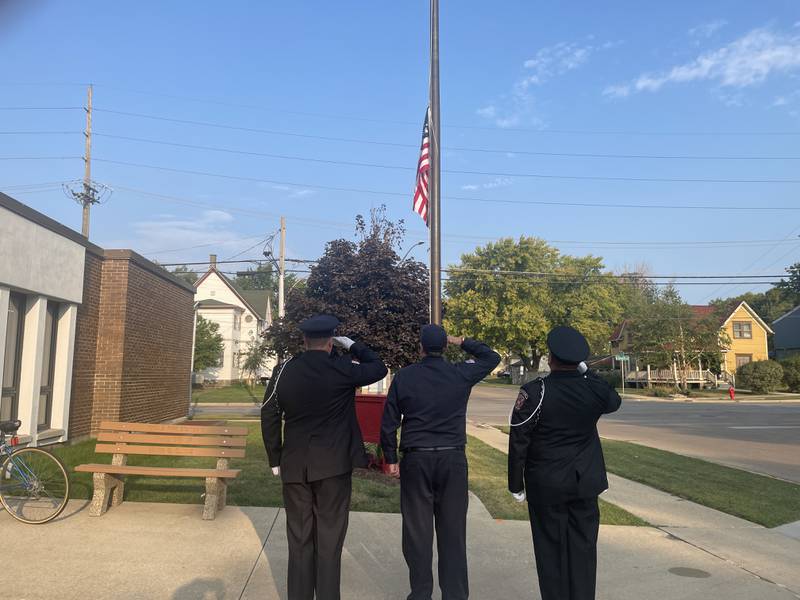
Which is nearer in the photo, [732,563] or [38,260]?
[732,563]

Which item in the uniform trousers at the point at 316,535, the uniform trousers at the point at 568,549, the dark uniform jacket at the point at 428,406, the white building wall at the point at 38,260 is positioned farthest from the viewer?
the white building wall at the point at 38,260

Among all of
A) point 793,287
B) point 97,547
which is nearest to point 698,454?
point 97,547

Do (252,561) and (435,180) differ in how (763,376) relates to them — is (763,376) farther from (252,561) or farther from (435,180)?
(252,561)

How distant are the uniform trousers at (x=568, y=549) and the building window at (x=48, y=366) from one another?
389 inches

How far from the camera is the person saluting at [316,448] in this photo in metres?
3.87

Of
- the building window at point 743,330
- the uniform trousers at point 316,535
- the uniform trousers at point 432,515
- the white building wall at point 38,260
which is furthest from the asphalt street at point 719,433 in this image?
the building window at point 743,330

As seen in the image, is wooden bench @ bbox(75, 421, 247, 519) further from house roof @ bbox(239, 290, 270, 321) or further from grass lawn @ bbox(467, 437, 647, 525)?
house roof @ bbox(239, 290, 270, 321)

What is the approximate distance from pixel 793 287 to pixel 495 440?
6583 cm

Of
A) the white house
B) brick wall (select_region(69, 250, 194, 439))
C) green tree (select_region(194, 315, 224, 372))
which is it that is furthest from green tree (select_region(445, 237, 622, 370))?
brick wall (select_region(69, 250, 194, 439))

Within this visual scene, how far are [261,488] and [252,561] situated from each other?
9.49 ft

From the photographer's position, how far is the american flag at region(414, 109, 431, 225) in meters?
8.81

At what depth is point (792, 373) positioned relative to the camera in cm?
4334

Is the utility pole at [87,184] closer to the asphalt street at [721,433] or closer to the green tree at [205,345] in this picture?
the green tree at [205,345]

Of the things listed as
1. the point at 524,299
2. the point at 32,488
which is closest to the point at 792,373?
the point at 524,299
